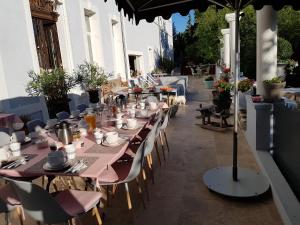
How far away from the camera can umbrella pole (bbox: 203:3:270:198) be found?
275 cm

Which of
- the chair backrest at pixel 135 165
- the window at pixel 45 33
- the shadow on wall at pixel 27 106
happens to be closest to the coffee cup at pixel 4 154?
the chair backrest at pixel 135 165

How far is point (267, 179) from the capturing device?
300cm

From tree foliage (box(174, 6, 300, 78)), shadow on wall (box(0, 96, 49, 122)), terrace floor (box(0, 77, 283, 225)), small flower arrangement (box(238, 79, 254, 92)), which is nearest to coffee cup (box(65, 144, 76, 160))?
terrace floor (box(0, 77, 283, 225))

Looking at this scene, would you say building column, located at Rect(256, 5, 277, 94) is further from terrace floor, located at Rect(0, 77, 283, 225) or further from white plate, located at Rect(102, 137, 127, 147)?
white plate, located at Rect(102, 137, 127, 147)

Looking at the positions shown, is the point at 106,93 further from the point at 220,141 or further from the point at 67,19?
the point at 220,141

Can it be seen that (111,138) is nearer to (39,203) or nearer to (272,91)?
(39,203)

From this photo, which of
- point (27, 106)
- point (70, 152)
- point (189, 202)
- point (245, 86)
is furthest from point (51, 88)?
point (245, 86)

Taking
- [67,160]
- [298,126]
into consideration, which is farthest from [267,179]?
[67,160]

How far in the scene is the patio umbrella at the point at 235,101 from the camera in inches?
110

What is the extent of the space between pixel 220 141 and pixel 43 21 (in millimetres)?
4766

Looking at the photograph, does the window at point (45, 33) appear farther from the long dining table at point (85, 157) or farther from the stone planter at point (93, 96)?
the long dining table at point (85, 157)

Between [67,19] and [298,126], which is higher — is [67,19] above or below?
above

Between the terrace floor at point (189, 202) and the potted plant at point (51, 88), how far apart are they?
2.72m

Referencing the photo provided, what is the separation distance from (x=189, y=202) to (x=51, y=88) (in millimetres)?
3759
